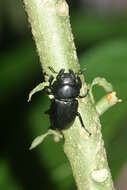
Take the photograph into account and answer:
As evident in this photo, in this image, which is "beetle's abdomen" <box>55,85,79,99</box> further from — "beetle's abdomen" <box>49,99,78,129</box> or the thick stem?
the thick stem

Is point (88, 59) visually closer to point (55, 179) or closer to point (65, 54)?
point (55, 179)

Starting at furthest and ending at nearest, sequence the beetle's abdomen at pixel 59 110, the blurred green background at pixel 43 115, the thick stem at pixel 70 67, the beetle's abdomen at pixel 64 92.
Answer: the blurred green background at pixel 43 115, the beetle's abdomen at pixel 64 92, the beetle's abdomen at pixel 59 110, the thick stem at pixel 70 67

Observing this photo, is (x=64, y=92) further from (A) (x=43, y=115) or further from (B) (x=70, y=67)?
(B) (x=70, y=67)

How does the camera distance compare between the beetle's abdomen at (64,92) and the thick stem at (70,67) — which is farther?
the beetle's abdomen at (64,92)


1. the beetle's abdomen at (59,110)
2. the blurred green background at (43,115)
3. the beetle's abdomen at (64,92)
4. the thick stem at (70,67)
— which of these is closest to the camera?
the thick stem at (70,67)

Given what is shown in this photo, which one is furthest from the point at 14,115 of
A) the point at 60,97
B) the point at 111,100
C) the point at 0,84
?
the point at 111,100

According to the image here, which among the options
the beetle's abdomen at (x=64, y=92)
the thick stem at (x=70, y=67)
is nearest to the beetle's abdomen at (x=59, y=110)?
the beetle's abdomen at (x=64, y=92)

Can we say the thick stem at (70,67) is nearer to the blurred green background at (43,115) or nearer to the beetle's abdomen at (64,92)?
the blurred green background at (43,115)
